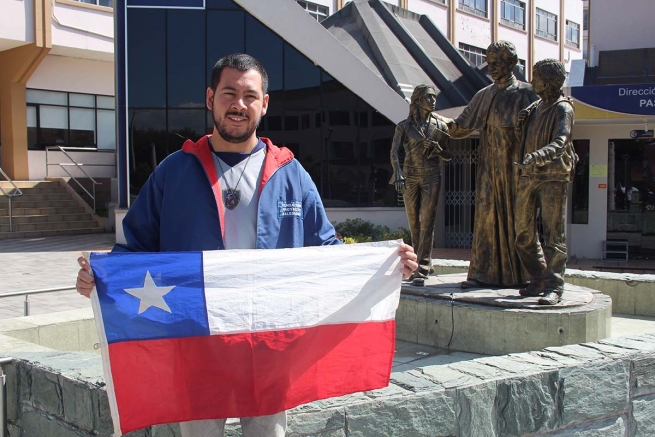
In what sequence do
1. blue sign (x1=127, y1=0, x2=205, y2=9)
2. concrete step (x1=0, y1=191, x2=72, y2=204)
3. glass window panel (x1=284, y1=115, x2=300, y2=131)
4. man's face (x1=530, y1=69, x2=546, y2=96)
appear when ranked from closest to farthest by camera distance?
man's face (x1=530, y1=69, x2=546, y2=96) → blue sign (x1=127, y1=0, x2=205, y2=9) → glass window panel (x1=284, y1=115, x2=300, y2=131) → concrete step (x1=0, y1=191, x2=72, y2=204)

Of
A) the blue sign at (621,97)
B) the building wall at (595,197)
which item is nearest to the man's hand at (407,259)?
the blue sign at (621,97)

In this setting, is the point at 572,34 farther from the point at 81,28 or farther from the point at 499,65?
the point at 499,65

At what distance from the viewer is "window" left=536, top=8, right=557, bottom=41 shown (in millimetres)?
44375

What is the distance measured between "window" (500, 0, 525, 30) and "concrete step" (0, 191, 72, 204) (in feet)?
88.6

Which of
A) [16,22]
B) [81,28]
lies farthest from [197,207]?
[81,28]

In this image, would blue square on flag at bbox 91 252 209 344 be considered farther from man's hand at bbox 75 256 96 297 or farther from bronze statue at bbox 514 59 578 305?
bronze statue at bbox 514 59 578 305

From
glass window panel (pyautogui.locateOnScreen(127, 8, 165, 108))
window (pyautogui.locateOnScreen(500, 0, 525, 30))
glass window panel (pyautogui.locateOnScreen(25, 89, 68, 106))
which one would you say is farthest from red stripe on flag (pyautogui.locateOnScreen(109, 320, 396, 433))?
window (pyautogui.locateOnScreen(500, 0, 525, 30))

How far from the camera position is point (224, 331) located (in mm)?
3029

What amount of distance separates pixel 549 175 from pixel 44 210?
786 inches

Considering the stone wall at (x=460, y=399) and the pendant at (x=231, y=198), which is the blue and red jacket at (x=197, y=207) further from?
the stone wall at (x=460, y=399)

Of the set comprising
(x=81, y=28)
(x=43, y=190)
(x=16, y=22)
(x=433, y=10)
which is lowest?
(x=43, y=190)

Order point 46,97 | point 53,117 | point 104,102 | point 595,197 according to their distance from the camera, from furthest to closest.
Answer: point 104,102 → point 53,117 → point 46,97 → point 595,197

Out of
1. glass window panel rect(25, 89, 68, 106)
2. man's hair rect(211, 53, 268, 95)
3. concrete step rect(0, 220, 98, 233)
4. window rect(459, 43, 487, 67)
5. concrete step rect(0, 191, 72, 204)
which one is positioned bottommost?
concrete step rect(0, 220, 98, 233)

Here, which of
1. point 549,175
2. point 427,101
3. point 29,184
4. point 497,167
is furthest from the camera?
point 29,184
